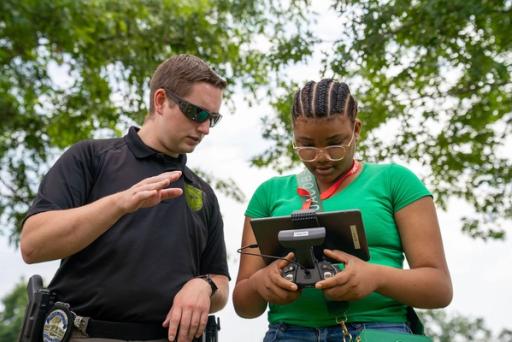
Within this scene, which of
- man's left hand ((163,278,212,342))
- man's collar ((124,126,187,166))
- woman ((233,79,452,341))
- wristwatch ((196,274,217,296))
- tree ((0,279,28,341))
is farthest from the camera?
tree ((0,279,28,341))

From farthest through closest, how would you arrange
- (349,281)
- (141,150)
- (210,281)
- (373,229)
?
(141,150), (210,281), (373,229), (349,281)

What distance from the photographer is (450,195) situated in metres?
11.1

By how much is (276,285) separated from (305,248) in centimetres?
21

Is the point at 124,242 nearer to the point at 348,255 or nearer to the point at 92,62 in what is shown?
the point at 348,255

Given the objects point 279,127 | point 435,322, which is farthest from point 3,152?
point 435,322

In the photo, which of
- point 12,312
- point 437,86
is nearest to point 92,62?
point 437,86

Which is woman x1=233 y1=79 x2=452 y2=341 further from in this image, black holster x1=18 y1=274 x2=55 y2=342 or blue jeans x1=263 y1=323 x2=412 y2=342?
black holster x1=18 y1=274 x2=55 y2=342

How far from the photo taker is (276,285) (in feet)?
8.79

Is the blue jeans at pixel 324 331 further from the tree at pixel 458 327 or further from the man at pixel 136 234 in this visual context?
the tree at pixel 458 327

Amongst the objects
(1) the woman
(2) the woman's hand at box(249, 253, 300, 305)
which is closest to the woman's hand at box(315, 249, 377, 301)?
→ (1) the woman

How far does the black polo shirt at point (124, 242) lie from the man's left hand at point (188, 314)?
0.08m

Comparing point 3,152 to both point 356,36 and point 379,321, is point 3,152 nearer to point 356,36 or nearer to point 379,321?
point 356,36

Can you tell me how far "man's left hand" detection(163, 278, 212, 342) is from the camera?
293 cm

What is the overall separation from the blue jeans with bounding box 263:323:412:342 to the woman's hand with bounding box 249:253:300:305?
0.16 m
